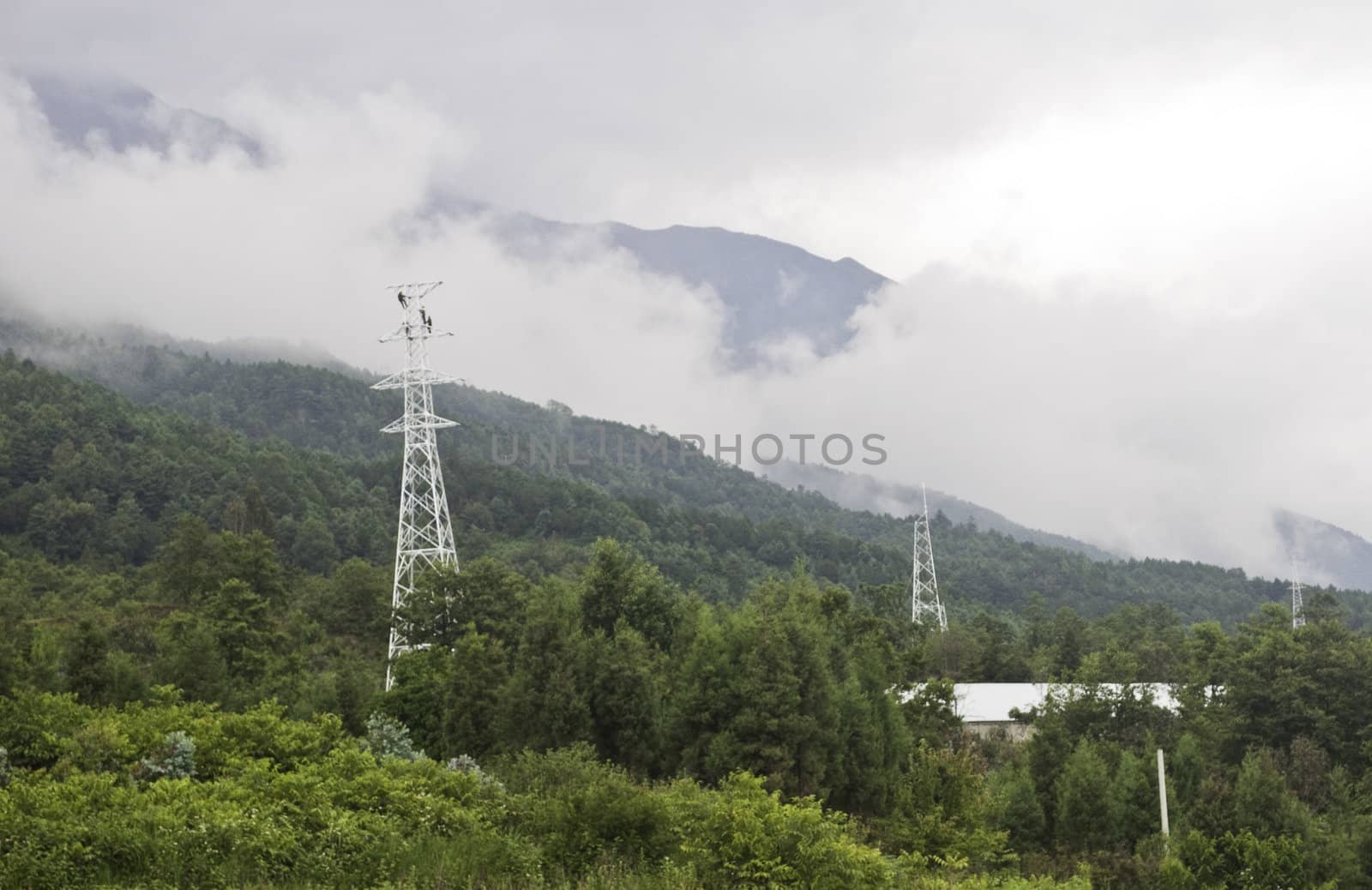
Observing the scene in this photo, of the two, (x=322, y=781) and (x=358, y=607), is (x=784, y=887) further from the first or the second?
(x=358, y=607)

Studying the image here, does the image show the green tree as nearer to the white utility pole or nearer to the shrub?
the white utility pole

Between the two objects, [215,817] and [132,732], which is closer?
[215,817]

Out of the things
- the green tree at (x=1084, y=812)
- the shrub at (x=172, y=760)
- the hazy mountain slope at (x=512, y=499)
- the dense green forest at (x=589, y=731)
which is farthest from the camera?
the hazy mountain slope at (x=512, y=499)

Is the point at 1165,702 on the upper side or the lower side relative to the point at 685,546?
lower

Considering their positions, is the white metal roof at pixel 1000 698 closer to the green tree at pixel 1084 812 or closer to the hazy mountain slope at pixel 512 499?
the hazy mountain slope at pixel 512 499

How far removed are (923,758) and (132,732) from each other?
1593cm

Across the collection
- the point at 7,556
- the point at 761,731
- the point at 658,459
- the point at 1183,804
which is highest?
the point at 658,459

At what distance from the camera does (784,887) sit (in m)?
14.2

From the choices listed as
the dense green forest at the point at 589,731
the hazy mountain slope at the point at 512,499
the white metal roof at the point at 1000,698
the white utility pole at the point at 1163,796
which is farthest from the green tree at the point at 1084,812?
the hazy mountain slope at the point at 512,499

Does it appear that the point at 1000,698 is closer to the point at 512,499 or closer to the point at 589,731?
the point at 589,731

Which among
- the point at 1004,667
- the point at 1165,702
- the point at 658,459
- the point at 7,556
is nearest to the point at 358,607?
the point at 7,556

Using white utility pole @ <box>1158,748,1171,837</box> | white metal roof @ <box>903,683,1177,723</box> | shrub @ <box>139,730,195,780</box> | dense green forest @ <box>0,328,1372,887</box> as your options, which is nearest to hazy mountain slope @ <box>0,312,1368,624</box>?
dense green forest @ <box>0,328,1372,887</box>

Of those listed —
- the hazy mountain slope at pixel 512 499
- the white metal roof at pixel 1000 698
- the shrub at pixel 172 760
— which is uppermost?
the hazy mountain slope at pixel 512 499

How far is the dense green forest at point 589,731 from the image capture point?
14.9 meters
